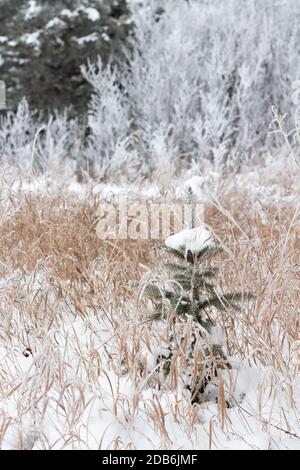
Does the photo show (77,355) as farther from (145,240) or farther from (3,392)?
(145,240)

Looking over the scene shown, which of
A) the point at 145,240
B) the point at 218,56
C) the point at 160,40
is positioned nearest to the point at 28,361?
the point at 145,240

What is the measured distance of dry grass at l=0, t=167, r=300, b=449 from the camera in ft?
6.07

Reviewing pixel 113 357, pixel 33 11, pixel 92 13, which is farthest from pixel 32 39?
pixel 113 357

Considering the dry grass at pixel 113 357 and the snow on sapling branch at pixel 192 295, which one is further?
the snow on sapling branch at pixel 192 295

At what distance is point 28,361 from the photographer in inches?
92.4

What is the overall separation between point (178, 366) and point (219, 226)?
1992 millimetres

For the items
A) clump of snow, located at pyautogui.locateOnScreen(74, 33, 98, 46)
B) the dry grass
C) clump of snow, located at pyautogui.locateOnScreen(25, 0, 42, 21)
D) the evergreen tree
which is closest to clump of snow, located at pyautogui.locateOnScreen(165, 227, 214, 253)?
the dry grass

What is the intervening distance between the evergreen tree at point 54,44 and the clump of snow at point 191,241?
790 cm

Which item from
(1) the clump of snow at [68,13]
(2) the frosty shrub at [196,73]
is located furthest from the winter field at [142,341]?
(1) the clump of snow at [68,13]

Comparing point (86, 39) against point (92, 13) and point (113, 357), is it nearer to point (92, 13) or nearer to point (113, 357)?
point (92, 13)

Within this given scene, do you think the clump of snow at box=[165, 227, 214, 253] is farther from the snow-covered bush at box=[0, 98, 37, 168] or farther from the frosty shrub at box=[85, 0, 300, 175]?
the frosty shrub at box=[85, 0, 300, 175]

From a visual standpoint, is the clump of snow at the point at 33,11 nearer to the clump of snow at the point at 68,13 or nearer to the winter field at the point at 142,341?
the clump of snow at the point at 68,13

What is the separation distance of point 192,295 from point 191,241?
0.62 feet

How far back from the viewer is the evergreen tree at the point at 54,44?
928cm
